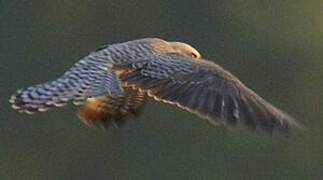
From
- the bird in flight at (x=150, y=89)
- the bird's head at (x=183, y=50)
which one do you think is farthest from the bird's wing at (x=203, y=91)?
the bird's head at (x=183, y=50)

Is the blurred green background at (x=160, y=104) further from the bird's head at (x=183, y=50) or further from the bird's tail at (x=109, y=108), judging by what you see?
the bird's tail at (x=109, y=108)

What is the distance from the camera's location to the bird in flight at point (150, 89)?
8.06 metres

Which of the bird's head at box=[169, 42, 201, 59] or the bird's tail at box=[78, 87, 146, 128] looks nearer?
the bird's tail at box=[78, 87, 146, 128]

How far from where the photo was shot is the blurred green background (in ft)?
61.2

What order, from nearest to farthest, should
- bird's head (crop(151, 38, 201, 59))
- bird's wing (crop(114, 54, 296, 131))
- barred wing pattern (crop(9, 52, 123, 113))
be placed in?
bird's wing (crop(114, 54, 296, 131)) < barred wing pattern (crop(9, 52, 123, 113)) < bird's head (crop(151, 38, 201, 59))

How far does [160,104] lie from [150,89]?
1043 cm

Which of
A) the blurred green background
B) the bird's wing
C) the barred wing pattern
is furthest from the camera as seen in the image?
the blurred green background

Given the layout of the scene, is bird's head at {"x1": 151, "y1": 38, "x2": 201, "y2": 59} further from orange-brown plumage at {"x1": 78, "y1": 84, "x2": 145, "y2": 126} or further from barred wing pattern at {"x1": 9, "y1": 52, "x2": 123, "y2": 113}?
barred wing pattern at {"x1": 9, "y1": 52, "x2": 123, "y2": 113}

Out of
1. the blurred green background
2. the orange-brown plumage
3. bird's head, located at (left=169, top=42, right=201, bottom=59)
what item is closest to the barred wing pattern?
the orange-brown plumage

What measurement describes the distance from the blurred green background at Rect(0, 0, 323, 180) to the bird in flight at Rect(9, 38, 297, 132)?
8983mm

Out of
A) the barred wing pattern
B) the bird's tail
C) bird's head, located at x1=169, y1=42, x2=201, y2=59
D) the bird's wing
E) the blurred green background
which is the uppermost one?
the bird's wing

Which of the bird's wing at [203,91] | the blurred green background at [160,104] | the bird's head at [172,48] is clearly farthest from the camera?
the blurred green background at [160,104]

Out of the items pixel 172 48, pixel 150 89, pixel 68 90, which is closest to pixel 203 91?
pixel 150 89

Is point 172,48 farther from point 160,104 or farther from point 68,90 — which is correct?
point 160,104
